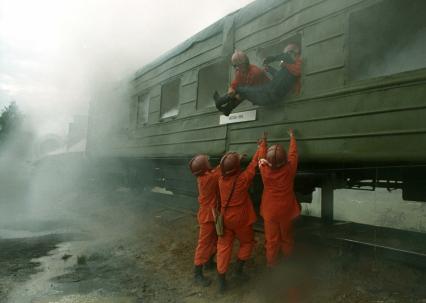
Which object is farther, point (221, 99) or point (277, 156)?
point (221, 99)

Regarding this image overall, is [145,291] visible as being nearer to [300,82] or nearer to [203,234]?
[203,234]

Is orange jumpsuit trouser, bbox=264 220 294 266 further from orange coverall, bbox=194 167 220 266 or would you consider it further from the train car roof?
the train car roof

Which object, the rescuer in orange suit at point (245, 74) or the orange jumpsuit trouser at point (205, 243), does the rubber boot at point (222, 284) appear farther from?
the rescuer in orange suit at point (245, 74)

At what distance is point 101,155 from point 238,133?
6.77 meters

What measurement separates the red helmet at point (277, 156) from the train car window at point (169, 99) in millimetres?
3693

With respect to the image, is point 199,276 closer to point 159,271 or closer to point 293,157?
point 159,271

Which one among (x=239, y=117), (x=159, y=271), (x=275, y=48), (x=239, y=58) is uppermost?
(x=275, y=48)

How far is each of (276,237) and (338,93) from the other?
1.57 m

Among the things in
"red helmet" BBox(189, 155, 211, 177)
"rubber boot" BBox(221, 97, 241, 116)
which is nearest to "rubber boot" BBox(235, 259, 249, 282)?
"red helmet" BBox(189, 155, 211, 177)

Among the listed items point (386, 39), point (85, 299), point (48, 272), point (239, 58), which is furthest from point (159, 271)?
point (386, 39)

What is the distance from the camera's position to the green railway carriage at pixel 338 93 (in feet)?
11.3

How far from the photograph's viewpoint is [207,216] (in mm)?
4461

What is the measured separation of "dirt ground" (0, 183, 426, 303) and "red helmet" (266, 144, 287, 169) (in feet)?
3.83

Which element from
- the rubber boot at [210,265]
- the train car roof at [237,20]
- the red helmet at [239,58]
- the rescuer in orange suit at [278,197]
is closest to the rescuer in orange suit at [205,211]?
the rubber boot at [210,265]
